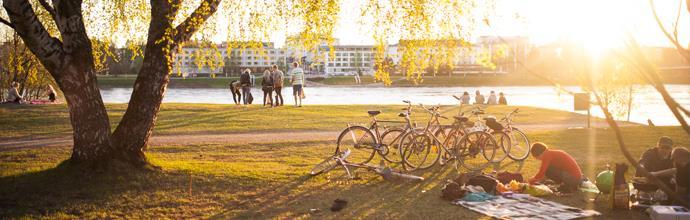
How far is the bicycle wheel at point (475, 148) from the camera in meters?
12.5

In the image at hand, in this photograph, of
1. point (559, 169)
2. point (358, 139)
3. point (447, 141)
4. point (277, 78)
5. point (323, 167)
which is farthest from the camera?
point (277, 78)

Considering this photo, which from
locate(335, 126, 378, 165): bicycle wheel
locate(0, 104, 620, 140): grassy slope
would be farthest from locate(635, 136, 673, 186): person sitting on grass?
locate(0, 104, 620, 140): grassy slope

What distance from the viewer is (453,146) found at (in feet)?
41.6

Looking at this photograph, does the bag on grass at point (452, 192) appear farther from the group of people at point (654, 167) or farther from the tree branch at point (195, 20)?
the tree branch at point (195, 20)

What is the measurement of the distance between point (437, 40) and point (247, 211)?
454 centimetres

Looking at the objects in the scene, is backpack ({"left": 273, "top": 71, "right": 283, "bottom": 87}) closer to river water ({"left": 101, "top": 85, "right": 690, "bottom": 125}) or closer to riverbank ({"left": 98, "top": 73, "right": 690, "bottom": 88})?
river water ({"left": 101, "top": 85, "right": 690, "bottom": 125})

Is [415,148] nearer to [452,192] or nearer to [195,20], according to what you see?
[452,192]

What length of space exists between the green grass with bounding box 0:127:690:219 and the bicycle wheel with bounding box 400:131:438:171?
0.28 m

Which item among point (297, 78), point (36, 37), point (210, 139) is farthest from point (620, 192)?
point (297, 78)

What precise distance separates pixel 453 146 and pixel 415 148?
108 cm

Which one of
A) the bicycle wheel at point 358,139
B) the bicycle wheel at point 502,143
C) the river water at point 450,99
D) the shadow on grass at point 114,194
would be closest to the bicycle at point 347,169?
the bicycle wheel at point 358,139

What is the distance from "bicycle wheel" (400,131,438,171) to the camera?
12016mm

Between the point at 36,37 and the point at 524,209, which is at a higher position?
the point at 36,37

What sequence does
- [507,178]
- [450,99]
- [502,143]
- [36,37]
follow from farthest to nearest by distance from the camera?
[450,99], [502,143], [507,178], [36,37]
